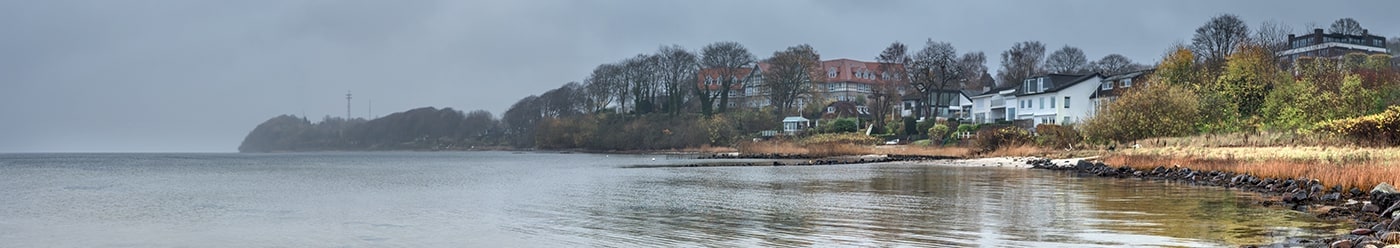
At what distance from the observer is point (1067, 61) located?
113 metres

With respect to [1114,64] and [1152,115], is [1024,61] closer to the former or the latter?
[1114,64]

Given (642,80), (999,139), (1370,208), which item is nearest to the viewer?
(1370,208)

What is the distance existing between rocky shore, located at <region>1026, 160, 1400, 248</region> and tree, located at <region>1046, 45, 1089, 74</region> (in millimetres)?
80782

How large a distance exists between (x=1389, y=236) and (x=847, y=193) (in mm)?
16990

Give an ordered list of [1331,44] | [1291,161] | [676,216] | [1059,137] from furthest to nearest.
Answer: [1331,44], [1059,137], [1291,161], [676,216]

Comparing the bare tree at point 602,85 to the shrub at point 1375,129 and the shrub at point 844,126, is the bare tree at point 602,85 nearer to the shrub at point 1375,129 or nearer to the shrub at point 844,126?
the shrub at point 844,126

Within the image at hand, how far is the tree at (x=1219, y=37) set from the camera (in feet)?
247

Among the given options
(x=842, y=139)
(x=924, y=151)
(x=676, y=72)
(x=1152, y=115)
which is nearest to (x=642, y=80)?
(x=676, y=72)

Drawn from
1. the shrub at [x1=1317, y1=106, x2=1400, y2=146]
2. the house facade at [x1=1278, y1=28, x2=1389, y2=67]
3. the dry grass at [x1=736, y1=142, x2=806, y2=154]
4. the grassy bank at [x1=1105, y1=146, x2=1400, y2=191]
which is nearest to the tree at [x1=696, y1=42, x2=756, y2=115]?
the dry grass at [x1=736, y1=142, x2=806, y2=154]

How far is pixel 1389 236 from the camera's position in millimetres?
12250

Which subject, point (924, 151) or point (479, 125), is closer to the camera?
point (924, 151)

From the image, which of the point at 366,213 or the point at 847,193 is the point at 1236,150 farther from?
the point at 366,213

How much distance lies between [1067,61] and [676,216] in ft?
327

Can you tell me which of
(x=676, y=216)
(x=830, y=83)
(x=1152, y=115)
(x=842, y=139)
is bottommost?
(x=676, y=216)
